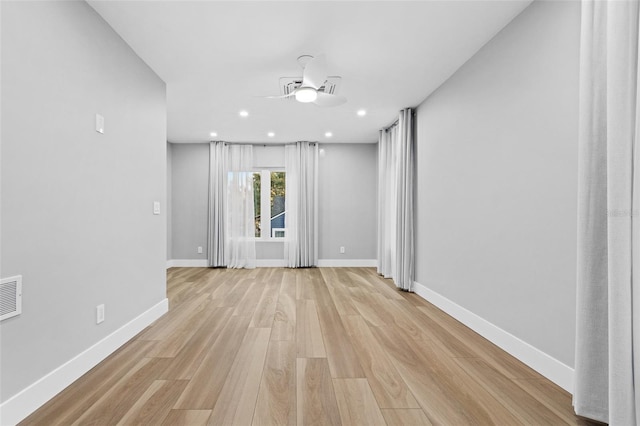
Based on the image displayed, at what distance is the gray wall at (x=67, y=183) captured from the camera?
1571 millimetres

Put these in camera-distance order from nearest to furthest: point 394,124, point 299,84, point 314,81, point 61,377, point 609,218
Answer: point 609,218 → point 61,377 → point 314,81 → point 299,84 → point 394,124

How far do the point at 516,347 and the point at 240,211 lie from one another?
16.4ft

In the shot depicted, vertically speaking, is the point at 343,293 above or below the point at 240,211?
below

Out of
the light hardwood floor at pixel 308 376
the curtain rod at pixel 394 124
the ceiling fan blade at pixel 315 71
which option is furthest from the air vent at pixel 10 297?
the curtain rod at pixel 394 124

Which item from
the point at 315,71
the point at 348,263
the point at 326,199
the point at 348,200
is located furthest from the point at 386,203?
the point at 315,71

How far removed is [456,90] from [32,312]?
3.69 m

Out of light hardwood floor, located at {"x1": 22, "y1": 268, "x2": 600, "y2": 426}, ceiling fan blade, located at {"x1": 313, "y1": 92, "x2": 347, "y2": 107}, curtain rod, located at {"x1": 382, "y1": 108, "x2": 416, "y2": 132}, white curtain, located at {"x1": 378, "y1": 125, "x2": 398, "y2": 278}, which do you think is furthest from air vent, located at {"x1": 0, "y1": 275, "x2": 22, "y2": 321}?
white curtain, located at {"x1": 378, "y1": 125, "x2": 398, "y2": 278}

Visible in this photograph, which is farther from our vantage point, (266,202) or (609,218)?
(266,202)

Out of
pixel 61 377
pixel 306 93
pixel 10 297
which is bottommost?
pixel 61 377

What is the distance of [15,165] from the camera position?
157cm

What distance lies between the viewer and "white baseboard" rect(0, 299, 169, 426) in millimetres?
1509

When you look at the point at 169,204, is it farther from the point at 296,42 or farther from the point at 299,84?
the point at 296,42

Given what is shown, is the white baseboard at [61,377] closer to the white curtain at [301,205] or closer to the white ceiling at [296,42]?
the white ceiling at [296,42]

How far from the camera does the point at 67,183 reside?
6.30 ft
